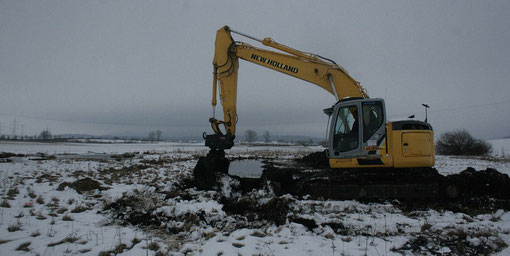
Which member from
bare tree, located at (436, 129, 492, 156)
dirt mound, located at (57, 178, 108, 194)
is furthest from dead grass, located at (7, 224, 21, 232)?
bare tree, located at (436, 129, 492, 156)

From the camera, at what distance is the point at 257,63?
27.3ft

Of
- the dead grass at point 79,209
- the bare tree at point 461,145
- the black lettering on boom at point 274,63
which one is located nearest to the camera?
the dead grass at point 79,209

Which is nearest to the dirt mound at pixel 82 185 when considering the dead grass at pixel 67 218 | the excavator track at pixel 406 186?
the dead grass at pixel 67 218

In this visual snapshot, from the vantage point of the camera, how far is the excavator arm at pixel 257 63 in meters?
7.66

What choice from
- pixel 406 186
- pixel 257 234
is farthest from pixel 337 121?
pixel 257 234

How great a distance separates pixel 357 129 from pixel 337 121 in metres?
0.53

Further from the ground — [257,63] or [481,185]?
[257,63]

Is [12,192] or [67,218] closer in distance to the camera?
[67,218]

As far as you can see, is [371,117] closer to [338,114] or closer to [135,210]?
[338,114]

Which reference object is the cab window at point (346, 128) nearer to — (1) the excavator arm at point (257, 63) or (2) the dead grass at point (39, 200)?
(1) the excavator arm at point (257, 63)

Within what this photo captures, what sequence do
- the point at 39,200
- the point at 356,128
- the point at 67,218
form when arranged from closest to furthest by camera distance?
the point at 67,218 → the point at 39,200 → the point at 356,128

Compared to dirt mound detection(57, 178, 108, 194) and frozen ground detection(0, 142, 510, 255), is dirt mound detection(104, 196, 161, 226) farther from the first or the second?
dirt mound detection(57, 178, 108, 194)

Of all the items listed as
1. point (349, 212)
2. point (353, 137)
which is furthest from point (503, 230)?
point (353, 137)

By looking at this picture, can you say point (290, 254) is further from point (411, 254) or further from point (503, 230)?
point (503, 230)
